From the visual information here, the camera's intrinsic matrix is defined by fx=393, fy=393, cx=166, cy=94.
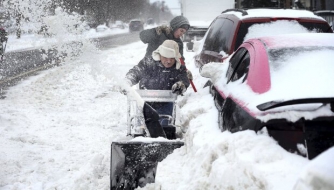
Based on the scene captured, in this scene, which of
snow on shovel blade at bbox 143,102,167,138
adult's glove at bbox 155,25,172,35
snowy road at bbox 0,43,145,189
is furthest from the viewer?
adult's glove at bbox 155,25,172,35

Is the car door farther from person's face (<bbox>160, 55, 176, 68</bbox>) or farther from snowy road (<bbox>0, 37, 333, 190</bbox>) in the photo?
person's face (<bbox>160, 55, 176, 68</bbox>)

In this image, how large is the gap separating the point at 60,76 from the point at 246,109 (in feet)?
34.3

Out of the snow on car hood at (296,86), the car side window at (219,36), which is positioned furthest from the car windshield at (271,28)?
the snow on car hood at (296,86)

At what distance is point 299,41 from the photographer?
3.56 meters

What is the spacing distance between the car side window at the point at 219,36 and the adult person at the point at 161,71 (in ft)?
2.56

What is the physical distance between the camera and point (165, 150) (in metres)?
3.69

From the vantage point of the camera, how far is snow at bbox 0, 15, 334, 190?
93.2 inches

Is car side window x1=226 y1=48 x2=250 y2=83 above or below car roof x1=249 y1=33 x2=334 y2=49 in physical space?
below

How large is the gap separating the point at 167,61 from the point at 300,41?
2.21m

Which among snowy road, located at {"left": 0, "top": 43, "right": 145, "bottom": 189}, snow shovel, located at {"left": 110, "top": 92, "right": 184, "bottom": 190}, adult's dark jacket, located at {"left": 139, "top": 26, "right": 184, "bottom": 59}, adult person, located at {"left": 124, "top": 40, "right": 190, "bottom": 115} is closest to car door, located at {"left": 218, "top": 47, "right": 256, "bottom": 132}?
snow shovel, located at {"left": 110, "top": 92, "right": 184, "bottom": 190}

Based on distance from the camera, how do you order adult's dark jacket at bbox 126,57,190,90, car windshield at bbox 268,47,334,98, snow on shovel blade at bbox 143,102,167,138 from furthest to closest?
adult's dark jacket at bbox 126,57,190,90 < snow on shovel blade at bbox 143,102,167,138 < car windshield at bbox 268,47,334,98

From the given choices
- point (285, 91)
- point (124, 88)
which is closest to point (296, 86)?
point (285, 91)

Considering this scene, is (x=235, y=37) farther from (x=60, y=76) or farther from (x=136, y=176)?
(x=60, y=76)

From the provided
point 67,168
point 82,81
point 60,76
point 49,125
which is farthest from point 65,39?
point 60,76
